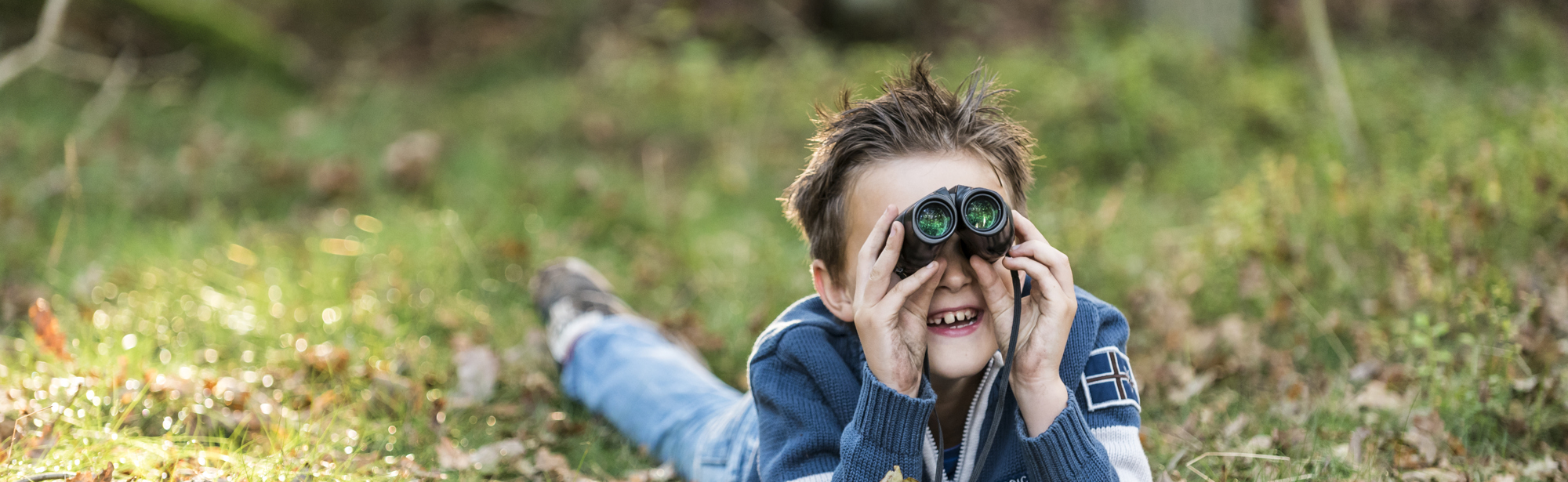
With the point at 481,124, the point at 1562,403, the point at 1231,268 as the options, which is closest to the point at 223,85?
the point at 481,124

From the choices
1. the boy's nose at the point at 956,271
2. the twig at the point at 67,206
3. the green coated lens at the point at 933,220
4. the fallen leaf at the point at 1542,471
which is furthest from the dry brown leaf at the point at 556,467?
the fallen leaf at the point at 1542,471

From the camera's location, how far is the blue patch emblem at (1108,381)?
2244 millimetres

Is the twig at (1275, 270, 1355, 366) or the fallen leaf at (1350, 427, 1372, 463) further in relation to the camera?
the twig at (1275, 270, 1355, 366)

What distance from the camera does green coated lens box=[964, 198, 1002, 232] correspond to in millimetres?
1966

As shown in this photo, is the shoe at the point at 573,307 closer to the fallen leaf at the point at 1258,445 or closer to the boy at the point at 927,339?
the boy at the point at 927,339

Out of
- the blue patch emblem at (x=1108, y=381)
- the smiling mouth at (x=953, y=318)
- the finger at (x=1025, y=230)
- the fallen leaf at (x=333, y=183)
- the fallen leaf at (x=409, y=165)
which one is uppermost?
the finger at (x=1025, y=230)

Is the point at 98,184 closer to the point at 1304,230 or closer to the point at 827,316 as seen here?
the point at 827,316

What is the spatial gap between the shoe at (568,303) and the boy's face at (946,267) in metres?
1.77

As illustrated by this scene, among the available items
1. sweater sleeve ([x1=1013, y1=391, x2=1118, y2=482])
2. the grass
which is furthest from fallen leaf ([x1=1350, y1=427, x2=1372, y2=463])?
sweater sleeve ([x1=1013, y1=391, x2=1118, y2=482])

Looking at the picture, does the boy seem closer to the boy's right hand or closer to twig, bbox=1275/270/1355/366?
the boy's right hand

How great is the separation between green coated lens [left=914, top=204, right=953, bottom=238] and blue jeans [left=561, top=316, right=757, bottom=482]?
0.98 metres

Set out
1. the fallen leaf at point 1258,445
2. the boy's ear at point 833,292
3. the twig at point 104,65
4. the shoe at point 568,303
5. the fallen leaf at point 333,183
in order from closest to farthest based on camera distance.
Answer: the boy's ear at point 833,292 → the fallen leaf at point 1258,445 → the shoe at point 568,303 → the fallen leaf at point 333,183 → the twig at point 104,65

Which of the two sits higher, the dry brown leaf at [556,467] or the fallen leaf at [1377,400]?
the fallen leaf at [1377,400]

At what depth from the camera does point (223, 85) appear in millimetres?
7340
